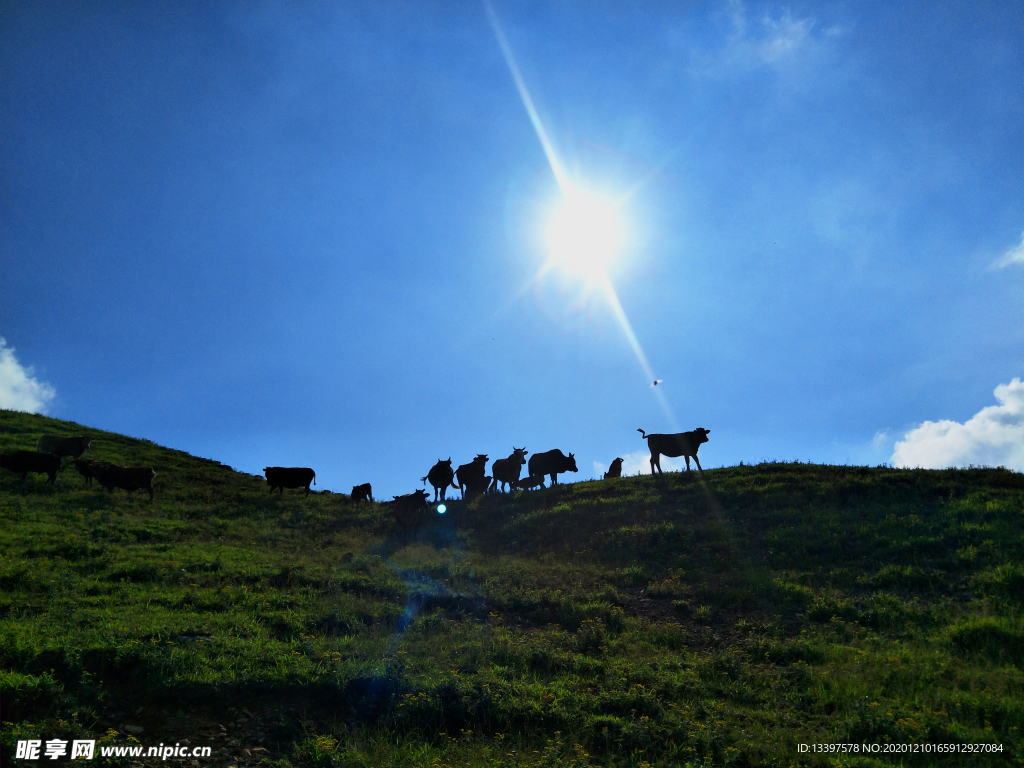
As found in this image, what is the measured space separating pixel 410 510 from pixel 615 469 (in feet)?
49.0

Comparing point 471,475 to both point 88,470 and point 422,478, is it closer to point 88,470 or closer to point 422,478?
point 422,478

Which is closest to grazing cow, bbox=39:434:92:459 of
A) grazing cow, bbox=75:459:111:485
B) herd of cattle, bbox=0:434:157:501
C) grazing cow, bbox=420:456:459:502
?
herd of cattle, bbox=0:434:157:501

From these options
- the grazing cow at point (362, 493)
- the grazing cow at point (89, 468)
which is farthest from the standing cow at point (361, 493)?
the grazing cow at point (89, 468)

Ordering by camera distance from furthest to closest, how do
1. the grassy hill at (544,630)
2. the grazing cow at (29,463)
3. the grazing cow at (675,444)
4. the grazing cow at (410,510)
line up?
the grazing cow at (675,444) → the grazing cow at (29,463) → the grazing cow at (410,510) → the grassy hill at (544,630)

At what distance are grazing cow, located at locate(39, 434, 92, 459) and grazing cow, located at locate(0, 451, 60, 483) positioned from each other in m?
5.96

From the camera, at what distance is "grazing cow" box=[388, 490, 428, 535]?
25.4 metres

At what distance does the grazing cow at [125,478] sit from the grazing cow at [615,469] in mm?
24234

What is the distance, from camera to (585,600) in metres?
16.1

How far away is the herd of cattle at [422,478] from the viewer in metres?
26.5

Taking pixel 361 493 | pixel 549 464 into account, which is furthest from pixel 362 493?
pixel 549 464

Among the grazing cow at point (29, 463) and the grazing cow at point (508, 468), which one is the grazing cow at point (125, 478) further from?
the grazing cow at point (508, 468)

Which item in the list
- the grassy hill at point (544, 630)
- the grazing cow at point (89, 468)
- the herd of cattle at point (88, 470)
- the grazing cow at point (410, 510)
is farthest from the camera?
the grazing cow at point (89, 468)

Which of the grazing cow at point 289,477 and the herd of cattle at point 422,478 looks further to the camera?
the grazing cow at point 289,477

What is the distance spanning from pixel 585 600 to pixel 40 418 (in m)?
46.4
